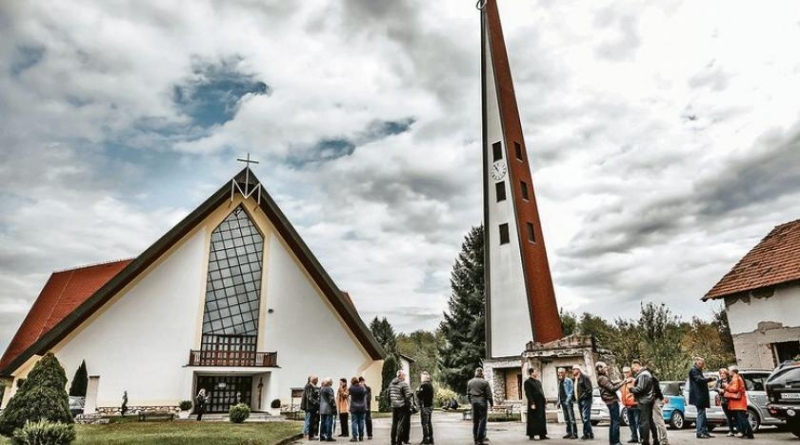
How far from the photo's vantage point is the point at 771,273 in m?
18.1

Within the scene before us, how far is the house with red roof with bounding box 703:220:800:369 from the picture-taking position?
17.1 metres

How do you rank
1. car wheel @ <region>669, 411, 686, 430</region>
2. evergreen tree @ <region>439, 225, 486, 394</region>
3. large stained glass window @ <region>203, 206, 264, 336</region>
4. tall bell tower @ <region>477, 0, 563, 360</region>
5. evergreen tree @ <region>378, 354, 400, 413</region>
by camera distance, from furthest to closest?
evergreen tree @ <region>439, 225, 486, 394</region>, evergreen tree @ <region>378, 354, 400, 413</region>, tall bell tower @ <region>477, 0, 563, 360</region>, large stained glass window @ <region>203, 206, 264, 336</region>, car wheel @ <region>669, 411, 686, 430</region>

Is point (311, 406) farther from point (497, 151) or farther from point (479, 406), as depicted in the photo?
point (497, 151)

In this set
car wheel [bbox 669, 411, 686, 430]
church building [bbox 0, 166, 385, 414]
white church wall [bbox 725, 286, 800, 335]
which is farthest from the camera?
church building [bbox 0, 166, 385, 414]

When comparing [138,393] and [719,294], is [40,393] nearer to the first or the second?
[138,393]

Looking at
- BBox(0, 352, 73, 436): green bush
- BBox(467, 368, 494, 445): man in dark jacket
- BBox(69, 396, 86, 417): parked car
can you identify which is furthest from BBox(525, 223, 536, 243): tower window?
BBox(0, 352, 73, 436): green bush

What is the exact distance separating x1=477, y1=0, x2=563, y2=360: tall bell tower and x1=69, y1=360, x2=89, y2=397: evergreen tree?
60.7 ft

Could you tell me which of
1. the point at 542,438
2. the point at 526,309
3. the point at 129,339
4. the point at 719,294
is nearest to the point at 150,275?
the point at 129,339

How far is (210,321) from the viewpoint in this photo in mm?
26047

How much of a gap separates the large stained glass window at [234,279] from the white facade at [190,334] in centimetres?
40

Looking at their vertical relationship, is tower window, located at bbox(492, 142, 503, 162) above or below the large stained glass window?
above

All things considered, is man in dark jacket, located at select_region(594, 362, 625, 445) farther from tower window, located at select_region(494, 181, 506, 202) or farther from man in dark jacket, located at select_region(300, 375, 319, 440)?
tower window, located at select_region(494, 181, 506, 202)

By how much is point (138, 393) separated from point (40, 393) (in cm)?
1111

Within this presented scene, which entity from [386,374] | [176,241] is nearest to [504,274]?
[386,374]
